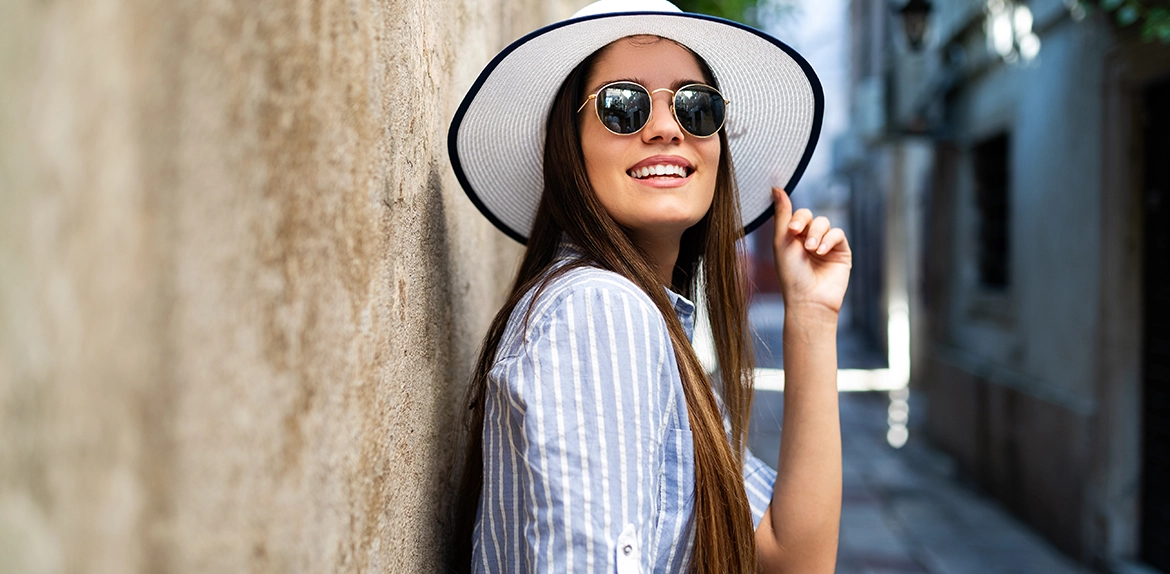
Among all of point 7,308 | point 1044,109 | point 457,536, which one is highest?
point 1044,109

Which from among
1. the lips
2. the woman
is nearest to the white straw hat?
the woman

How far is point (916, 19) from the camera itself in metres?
7.84

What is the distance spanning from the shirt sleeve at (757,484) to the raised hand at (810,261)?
1.09ft

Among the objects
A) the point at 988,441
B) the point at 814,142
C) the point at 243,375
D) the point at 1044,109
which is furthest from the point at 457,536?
the point at 988,441

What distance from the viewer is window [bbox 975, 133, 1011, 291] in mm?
8172

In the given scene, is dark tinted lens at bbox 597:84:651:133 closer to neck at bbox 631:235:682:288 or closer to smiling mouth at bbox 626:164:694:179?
smiling mouth at bbox 626:164:694:179

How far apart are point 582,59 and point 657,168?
0.81 ft

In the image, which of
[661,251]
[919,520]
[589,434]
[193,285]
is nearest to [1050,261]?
[919,520]

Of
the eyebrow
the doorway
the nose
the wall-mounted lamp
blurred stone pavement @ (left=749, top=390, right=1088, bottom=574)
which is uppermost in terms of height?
the wall-mounted lamp

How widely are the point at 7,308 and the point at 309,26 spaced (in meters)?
0.37

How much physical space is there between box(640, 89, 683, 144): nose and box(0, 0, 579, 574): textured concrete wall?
613 millimetres

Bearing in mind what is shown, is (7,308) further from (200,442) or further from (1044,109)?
(1044,109)

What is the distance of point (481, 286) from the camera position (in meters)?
2.12

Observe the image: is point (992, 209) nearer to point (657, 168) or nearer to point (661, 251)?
point (661, 251)
